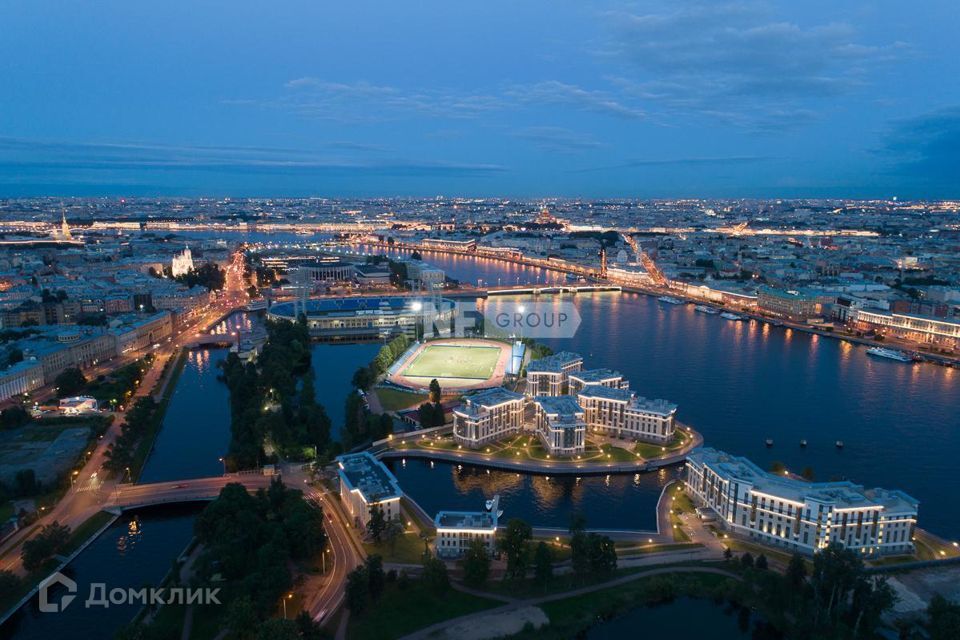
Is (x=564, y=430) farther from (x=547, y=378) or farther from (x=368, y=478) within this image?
(x=368, y=478)

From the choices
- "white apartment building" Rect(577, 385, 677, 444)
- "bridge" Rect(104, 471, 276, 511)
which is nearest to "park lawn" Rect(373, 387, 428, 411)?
"white apartment building" Rect(577, 385, 677, 444)

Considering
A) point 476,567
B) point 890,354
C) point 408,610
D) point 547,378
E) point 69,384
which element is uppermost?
point 547,378

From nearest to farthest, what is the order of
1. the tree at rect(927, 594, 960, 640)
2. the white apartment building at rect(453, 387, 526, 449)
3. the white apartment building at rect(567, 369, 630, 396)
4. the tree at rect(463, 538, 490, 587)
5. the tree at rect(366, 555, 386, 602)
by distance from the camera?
the tree at rect(927, 594, 960, 640) < the tree at rect(366, 555, 386, 602) < the tree at rect(463, 538, 490, 587) < the white apartment building at rect(453, 387, 526, 449) < the white apartment building at rect(567, 369, 630, 396)

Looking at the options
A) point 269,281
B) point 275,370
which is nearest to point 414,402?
point 275,370

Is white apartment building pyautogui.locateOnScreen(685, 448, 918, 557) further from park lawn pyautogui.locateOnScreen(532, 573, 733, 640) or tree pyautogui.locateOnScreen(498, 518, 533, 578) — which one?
tree pyautogui.locateOnScreen(498, 518, 533, 578)

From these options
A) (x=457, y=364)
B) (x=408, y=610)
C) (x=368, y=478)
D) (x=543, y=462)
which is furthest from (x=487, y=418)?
(x=457, y=364)

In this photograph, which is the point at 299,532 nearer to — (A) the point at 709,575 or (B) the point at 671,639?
(B) the point at 671,639
